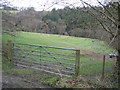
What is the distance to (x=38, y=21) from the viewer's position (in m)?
6.00

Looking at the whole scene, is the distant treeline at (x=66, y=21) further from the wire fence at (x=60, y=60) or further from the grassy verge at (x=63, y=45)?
the wire fence at (x=60, y=60)

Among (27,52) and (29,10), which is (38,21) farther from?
(27,52)

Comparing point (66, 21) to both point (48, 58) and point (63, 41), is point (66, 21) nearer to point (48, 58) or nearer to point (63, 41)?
point (63, 41)

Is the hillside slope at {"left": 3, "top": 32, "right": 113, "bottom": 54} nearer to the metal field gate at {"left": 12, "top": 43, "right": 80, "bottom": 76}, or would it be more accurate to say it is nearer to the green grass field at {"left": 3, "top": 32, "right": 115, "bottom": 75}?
the green grass field at {"left": 3, "top": 32, "right": 115, "bottom": 75}

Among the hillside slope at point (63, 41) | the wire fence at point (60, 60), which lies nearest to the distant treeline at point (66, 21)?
the hillside slope at point (63, 41)

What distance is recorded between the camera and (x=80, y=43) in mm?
7070

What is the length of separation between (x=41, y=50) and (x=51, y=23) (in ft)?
3.95

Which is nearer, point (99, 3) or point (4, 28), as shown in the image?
point (99, 3)

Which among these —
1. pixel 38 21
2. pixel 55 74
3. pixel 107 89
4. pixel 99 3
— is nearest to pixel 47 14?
pixel 38 21

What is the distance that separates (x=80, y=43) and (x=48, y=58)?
1.10 metres

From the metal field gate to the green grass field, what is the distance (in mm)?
225

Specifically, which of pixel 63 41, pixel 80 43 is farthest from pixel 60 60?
pixel 80 43

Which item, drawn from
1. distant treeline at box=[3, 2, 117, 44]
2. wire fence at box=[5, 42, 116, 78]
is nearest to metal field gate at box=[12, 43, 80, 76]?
wire fence at box=[5, 42, 116, 78]

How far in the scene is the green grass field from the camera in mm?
6547
